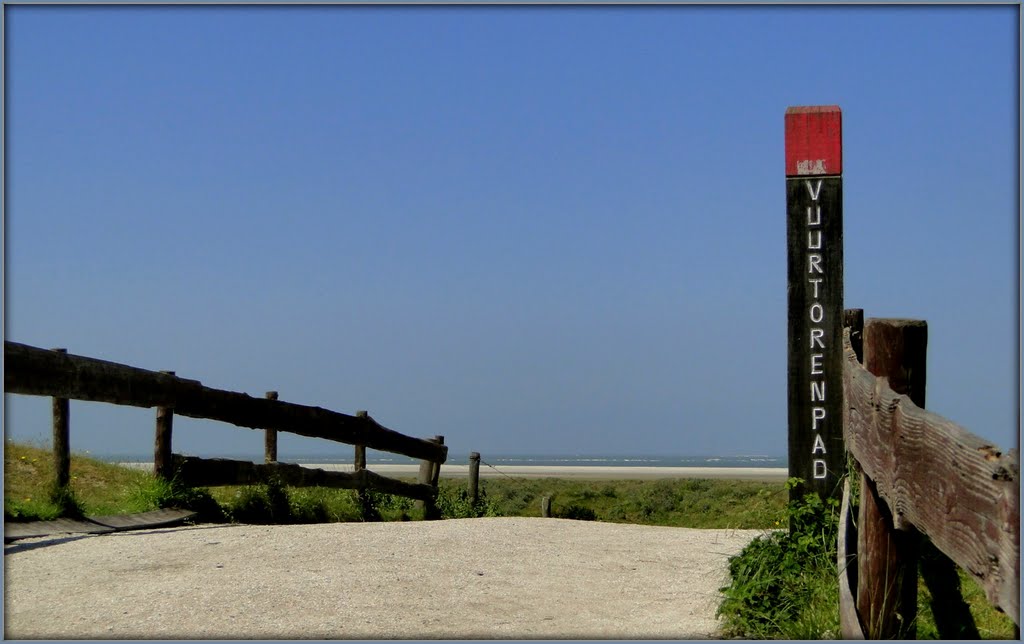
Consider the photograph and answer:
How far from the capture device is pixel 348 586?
20.7 ft

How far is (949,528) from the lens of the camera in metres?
2.63

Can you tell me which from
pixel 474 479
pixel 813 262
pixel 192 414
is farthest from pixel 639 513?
pixel 813 262

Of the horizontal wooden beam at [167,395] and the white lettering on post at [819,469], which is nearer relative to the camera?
the white lettering on post at [819,469]

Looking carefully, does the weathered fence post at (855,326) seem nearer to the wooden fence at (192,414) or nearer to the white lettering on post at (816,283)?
the white lettering on post at (816,283)

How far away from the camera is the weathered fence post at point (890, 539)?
4047 mm

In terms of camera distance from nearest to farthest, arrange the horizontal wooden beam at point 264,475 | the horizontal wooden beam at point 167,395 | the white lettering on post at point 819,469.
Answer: the white lettering on post at point 819,469
the horizontal wooden beam at point 167,395
the horizontal wooden beam at point 264,475

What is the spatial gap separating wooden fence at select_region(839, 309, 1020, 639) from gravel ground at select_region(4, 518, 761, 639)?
1474mm

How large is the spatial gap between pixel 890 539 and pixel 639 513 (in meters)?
15.0

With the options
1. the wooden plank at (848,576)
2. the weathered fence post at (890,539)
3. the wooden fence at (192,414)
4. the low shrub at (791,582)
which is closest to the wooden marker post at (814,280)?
the low shrub at (791,582)

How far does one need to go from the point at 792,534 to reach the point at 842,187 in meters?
2.63

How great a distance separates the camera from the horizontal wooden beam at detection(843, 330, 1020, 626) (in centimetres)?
220

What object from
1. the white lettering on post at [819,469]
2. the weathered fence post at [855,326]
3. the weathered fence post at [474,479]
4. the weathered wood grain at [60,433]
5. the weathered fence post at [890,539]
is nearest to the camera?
the weathered fence post at [890,539]

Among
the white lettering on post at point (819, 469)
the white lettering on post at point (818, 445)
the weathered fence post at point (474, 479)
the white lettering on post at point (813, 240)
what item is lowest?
the weathered fence post at point (474, 479)

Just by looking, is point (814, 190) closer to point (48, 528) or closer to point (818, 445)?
point (818, 445)
